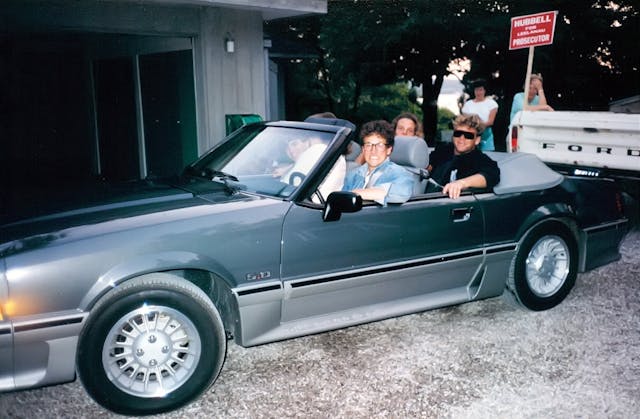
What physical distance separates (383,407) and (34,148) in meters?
14.2

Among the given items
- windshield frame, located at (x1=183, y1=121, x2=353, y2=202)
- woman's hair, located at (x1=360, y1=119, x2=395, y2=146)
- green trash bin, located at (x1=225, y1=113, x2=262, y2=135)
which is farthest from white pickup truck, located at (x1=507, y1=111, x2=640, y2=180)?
green trash bin, located at (x1=225, y1=113, x2=262, y2=135)

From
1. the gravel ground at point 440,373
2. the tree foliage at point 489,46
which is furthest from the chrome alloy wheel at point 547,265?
the tree foliage at point 489,46

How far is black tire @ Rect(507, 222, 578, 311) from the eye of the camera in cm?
462

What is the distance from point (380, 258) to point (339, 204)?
574mm

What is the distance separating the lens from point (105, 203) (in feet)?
11.8

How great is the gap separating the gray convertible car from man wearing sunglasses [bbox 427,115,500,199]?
10cm

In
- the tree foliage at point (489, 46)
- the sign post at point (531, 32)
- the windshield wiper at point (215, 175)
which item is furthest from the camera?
the tree foliage at point (489, 46)

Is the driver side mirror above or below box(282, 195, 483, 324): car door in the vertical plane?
above

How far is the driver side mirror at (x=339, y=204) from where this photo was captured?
3.48m

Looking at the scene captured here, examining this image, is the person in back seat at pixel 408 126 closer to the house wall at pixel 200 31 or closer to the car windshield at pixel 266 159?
the car windshield at pixel 266 159

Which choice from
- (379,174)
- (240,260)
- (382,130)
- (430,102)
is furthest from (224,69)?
(430,102)

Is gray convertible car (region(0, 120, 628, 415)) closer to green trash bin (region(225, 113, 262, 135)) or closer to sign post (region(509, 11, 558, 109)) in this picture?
sign post (region(509, 11, 558, 109))

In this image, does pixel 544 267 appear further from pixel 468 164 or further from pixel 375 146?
pixel 375 146

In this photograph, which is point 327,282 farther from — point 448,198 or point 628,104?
point 628,104
